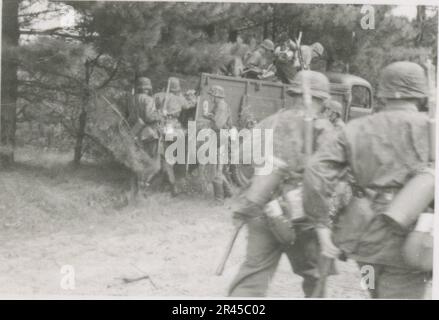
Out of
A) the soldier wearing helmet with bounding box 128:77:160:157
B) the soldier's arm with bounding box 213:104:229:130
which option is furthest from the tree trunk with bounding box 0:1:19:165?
the soldier's arm with bounding box 213:104:229:130

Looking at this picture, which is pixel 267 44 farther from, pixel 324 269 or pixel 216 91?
pixel 324 269

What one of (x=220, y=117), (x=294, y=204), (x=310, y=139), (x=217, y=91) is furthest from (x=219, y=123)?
(x=294, y=204)

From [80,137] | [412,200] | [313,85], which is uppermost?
[313,85]

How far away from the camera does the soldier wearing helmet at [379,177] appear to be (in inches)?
98.9

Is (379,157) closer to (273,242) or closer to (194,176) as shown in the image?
(273,242)

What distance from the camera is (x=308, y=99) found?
287 centimetres

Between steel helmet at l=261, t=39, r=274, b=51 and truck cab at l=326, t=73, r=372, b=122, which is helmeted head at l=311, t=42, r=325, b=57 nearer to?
truck cab at l=326, t=73, r=372, b=122

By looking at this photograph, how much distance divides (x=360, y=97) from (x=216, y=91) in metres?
0.99

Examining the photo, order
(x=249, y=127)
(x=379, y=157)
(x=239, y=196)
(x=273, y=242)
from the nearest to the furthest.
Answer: (x=379, y=157), (x=273, y=242), (x=239, y=196), (x=249, y=127)

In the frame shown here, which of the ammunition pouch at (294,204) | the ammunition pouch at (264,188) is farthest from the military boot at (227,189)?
the ammunition pouch at (294,204)

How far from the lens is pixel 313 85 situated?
2.93 m

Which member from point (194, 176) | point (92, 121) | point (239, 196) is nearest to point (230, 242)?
point (239, 196)

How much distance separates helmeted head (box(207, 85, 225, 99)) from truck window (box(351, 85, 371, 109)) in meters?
0.89

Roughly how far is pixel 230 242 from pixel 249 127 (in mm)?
739
